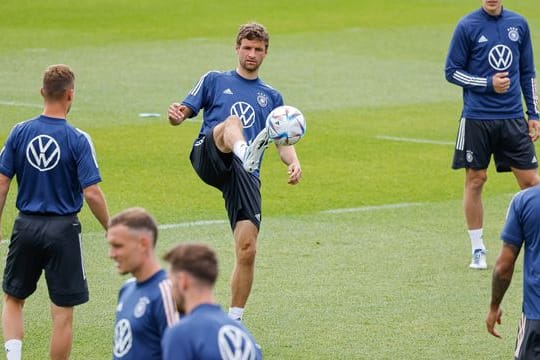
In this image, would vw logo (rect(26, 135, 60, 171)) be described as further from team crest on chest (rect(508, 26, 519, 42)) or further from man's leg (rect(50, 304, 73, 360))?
team crest on chest (rect(508, 26, 519, 42))

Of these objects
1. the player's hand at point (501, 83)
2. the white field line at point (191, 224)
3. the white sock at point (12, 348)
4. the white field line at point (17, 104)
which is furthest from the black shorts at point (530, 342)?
the white field line at point (17, 104)

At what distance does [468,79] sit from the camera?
519 inches

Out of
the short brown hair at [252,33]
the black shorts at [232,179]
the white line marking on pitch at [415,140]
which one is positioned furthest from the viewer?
the white line marking on pitch at [415,140]

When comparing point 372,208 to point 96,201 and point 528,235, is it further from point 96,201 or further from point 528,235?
point 528,235

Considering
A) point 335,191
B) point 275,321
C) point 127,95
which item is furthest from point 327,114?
point 275,321

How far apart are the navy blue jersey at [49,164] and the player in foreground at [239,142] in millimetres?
1459

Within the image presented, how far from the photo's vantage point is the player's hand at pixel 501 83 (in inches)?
513

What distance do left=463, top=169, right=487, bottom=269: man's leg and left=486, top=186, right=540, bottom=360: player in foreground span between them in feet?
17.0

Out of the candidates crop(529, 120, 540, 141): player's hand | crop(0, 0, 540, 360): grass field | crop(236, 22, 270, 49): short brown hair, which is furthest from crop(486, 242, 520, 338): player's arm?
crop(529, 120, 540, 141): player's hand

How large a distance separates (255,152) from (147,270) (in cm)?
351

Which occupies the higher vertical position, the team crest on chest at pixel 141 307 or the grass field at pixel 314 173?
the team crest on chest at pixel 141 307

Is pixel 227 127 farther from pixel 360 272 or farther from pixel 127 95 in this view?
pixel 127 95

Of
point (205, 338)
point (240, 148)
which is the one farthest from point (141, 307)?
point (240, 148)

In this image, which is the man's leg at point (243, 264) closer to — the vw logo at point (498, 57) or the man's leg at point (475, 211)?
the man's leg at point (475, 211)
